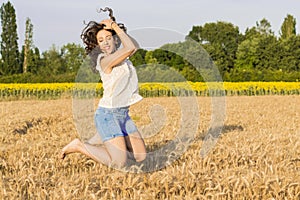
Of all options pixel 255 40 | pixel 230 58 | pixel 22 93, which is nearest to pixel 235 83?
pixel 22 93

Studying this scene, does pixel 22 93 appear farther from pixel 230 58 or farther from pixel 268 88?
pixel 230 58

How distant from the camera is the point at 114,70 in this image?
5500 millimetres

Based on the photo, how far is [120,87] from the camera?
18.0 feet

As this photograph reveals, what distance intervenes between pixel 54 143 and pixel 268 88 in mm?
28672

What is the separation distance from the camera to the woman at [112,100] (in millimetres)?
5402

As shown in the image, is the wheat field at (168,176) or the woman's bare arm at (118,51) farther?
the woman's bare arm at (118,51)

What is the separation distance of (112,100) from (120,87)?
0.55 feet

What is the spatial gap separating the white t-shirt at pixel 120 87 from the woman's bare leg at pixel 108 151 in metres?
0.40

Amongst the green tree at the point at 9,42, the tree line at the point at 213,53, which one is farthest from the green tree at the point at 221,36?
the green tree at the point at 9,42

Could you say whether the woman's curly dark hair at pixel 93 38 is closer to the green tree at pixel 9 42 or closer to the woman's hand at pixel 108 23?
the woman's hand at pixel 108 23

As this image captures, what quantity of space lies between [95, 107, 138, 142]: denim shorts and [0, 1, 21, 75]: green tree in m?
46.2

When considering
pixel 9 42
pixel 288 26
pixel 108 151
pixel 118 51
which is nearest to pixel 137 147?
pixel 108 151

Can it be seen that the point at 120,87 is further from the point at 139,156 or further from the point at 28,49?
the point at 28,49

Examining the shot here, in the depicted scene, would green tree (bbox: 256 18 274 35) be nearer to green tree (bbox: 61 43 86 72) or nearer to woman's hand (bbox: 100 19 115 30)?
green tree (bbox: 61 43 86 72)
